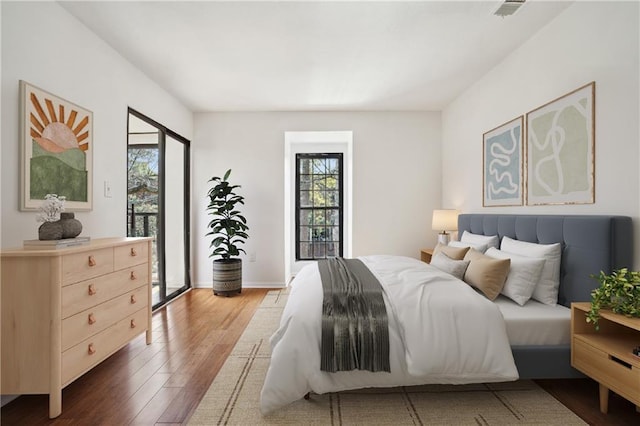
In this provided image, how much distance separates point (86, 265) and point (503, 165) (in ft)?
11.8

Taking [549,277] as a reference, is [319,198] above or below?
above

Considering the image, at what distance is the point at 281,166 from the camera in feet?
15.7

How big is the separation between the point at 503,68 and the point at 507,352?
2715 mm

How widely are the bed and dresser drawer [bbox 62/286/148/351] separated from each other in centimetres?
117

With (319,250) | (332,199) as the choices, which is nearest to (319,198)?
(332,199)

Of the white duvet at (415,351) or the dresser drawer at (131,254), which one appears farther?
the dresser drawer at (131,254)

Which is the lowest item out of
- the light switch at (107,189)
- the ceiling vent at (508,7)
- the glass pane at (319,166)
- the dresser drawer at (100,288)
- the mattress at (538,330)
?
the mattress at (538,330)

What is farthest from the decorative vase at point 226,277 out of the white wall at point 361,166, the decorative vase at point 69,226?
the decorative vase at point 69,226

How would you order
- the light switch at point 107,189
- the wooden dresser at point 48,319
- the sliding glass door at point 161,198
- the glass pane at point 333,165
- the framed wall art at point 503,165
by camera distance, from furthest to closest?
the glass pane at point 333,165
the sliding glass door at point 161,198
the framed wall art at point 503,165
the light switch at point 107,189
the wooden dresser at point 48,319

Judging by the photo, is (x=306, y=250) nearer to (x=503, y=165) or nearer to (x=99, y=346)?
(x=503, y=165)

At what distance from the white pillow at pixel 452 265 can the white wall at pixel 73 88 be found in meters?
2.98

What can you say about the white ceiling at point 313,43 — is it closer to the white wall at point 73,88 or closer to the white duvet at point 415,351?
the white wall at point 73,88

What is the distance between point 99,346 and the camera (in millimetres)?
2072

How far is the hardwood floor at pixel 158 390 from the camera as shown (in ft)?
5.84
